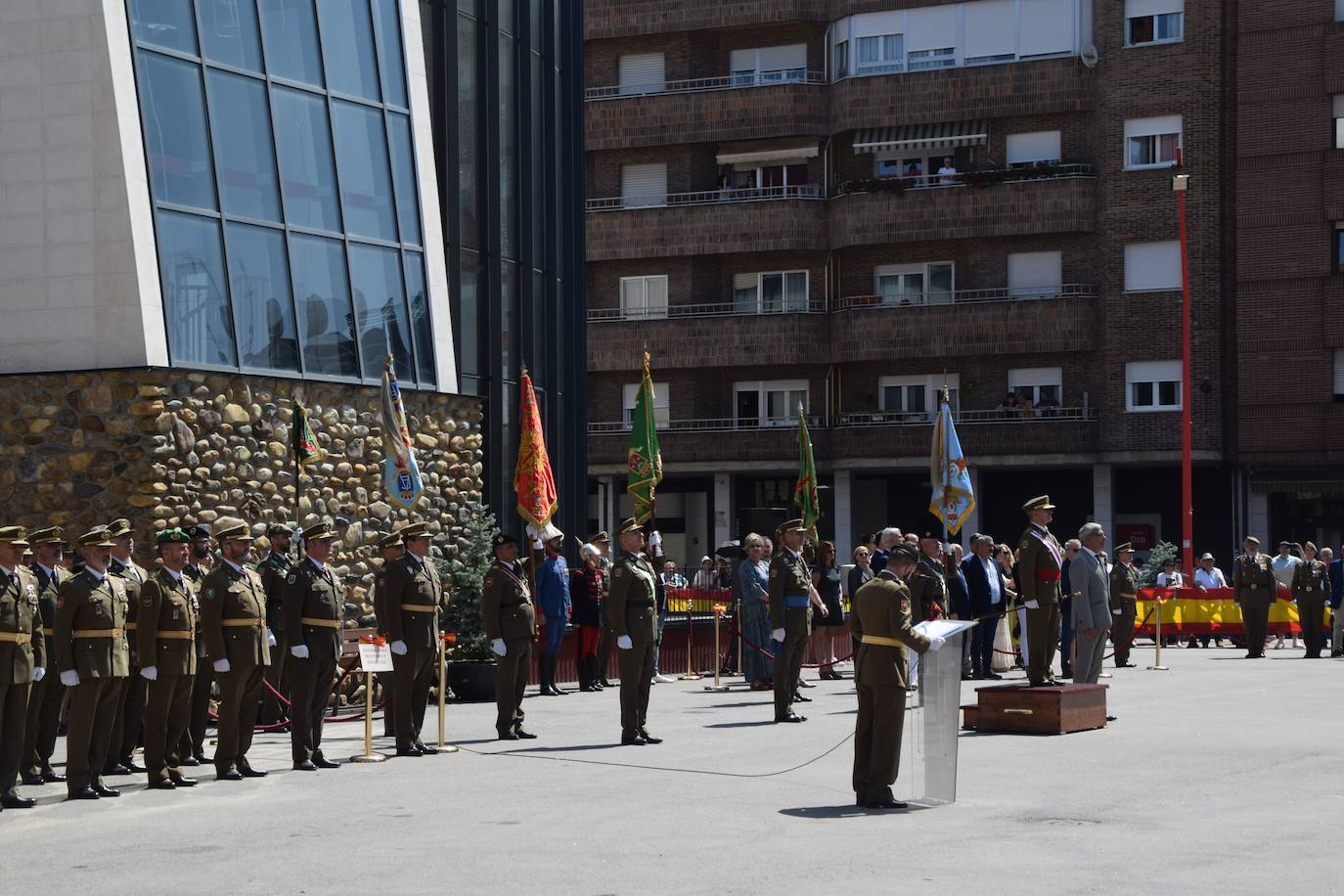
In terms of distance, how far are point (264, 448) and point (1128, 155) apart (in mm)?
32733

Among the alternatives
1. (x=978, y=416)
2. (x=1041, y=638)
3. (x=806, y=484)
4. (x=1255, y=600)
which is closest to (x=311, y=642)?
(x=1041, y=638)

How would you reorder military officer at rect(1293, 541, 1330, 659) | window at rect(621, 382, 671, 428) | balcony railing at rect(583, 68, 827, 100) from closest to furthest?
military officer at rect(1293, 541, 1330, 659) → balcony railing at rect(583, 68, 827, 100) → window at rect(621, 382, 671, 428)

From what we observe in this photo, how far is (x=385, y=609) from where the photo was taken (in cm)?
1633

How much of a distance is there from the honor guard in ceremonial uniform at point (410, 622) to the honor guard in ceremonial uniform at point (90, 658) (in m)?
2.82

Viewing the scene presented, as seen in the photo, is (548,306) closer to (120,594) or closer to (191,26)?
(191,26)

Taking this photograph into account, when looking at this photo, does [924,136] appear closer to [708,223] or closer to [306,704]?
[708,223]

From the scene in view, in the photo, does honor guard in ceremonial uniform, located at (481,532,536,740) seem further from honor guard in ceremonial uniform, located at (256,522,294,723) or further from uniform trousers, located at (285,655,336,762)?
uniform trousers, located at (285,655,336,762)

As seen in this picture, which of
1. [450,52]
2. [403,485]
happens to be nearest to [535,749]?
[403,485]

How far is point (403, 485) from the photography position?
21.7 meters

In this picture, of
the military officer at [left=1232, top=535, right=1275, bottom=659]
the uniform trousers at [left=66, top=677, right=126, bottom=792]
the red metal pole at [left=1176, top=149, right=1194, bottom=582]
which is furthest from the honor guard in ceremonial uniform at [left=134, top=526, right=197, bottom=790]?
the red metal pole at [left=1176, top=149, right=1194, bottom=582]

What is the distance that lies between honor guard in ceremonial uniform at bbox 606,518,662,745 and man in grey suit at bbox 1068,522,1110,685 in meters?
4.63

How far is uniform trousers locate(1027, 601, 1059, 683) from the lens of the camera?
1938 centimetres

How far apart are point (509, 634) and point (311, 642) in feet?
8.66

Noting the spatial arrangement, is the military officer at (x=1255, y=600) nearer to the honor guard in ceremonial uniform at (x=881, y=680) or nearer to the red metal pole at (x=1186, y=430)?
Result: the red metal pole at (x=1186, y=430)
